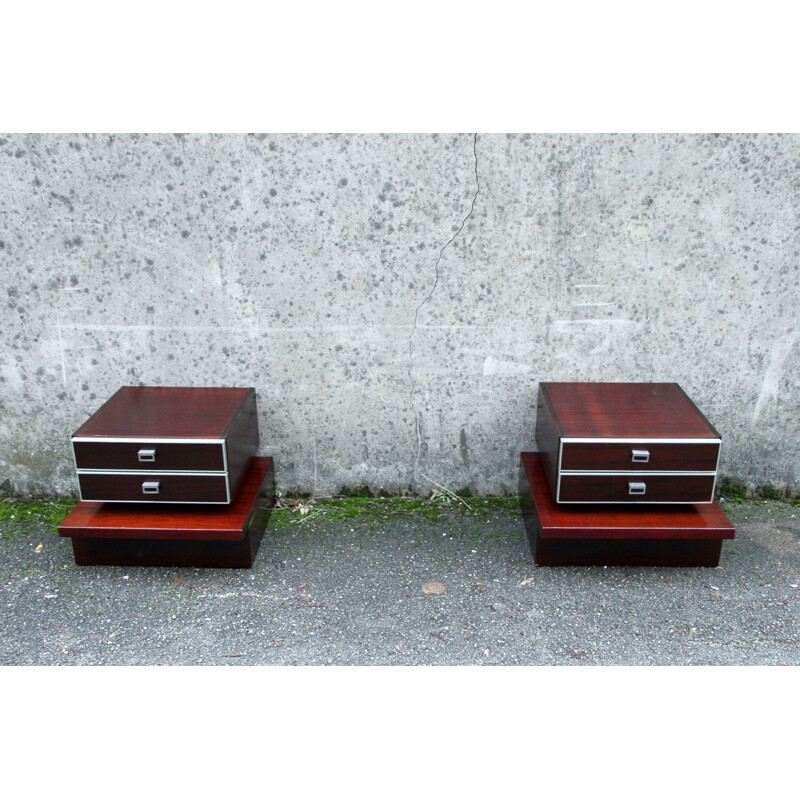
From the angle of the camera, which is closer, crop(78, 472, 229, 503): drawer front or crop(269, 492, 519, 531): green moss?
crop(78, 472, 229, 503): drawer front

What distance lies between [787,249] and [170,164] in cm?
259

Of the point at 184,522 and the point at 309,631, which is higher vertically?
the point at 184,522

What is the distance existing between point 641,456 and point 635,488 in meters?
0.14

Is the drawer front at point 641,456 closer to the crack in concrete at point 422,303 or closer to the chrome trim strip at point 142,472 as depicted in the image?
the crack in concrete at point 422,303

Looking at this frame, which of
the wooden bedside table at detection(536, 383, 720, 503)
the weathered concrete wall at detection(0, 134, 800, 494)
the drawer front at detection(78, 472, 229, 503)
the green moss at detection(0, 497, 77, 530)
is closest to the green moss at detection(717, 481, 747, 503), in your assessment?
the weathered concrete wall at detection(0, 134, 800, 494)

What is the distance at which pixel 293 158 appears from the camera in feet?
9.52

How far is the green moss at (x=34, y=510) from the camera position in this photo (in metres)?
3.21

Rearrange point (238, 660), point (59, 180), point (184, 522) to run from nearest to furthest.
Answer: point (238, 660)
point (184, 522)
point (59, 180)

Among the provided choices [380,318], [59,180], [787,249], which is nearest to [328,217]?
[380,318]

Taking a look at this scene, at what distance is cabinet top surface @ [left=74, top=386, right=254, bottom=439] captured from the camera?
2.71 metres

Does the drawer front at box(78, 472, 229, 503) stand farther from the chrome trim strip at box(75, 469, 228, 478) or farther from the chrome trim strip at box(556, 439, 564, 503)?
the chrome trim strip at box(556, 439, 564, 503)

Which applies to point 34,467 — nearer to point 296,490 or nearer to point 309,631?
point 296,490

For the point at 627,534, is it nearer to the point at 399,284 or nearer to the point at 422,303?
the point at 422,303

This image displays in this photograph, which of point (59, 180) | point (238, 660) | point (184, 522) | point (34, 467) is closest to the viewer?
point (238, 660)
